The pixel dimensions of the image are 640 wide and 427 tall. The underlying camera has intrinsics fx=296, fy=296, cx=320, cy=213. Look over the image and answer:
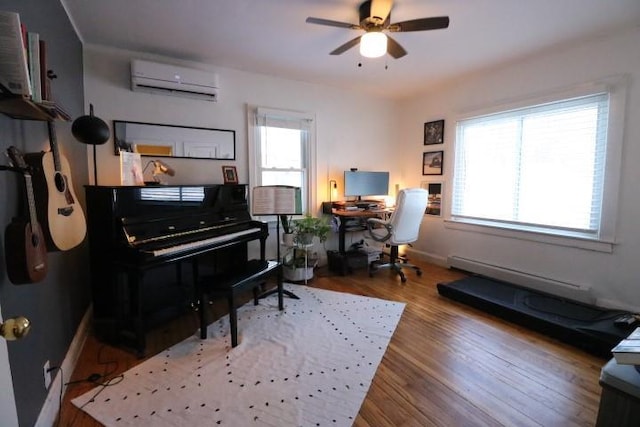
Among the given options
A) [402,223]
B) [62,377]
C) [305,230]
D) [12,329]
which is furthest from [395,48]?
[62,377]

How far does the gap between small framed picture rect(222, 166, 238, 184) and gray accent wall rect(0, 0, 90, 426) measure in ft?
3.99

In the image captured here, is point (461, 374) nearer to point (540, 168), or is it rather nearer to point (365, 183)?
point (540, 168)

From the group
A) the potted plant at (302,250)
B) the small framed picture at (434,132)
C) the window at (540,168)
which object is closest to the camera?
the window at (540,168)

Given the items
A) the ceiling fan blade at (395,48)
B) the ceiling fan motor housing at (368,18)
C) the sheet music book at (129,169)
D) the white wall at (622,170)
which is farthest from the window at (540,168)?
the sheet music book at (129,169)

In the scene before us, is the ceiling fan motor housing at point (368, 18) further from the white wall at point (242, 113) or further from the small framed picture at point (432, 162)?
the small framed picture at point (432, 162)

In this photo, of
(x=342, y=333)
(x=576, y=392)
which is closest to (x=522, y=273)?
(x=576, y=392)

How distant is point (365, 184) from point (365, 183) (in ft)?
0.05

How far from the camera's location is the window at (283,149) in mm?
3552

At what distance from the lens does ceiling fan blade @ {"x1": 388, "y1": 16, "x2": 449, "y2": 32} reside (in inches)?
76.2

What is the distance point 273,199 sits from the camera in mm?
2801

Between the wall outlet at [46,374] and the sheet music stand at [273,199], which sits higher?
the sheet music stand at [273,199]

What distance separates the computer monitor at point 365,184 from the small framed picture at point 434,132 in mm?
752

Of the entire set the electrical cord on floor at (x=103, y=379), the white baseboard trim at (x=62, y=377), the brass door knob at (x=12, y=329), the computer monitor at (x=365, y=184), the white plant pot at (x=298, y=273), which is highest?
the computer monitor at (x=365, y=184)

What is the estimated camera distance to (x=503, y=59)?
10.2 feet
